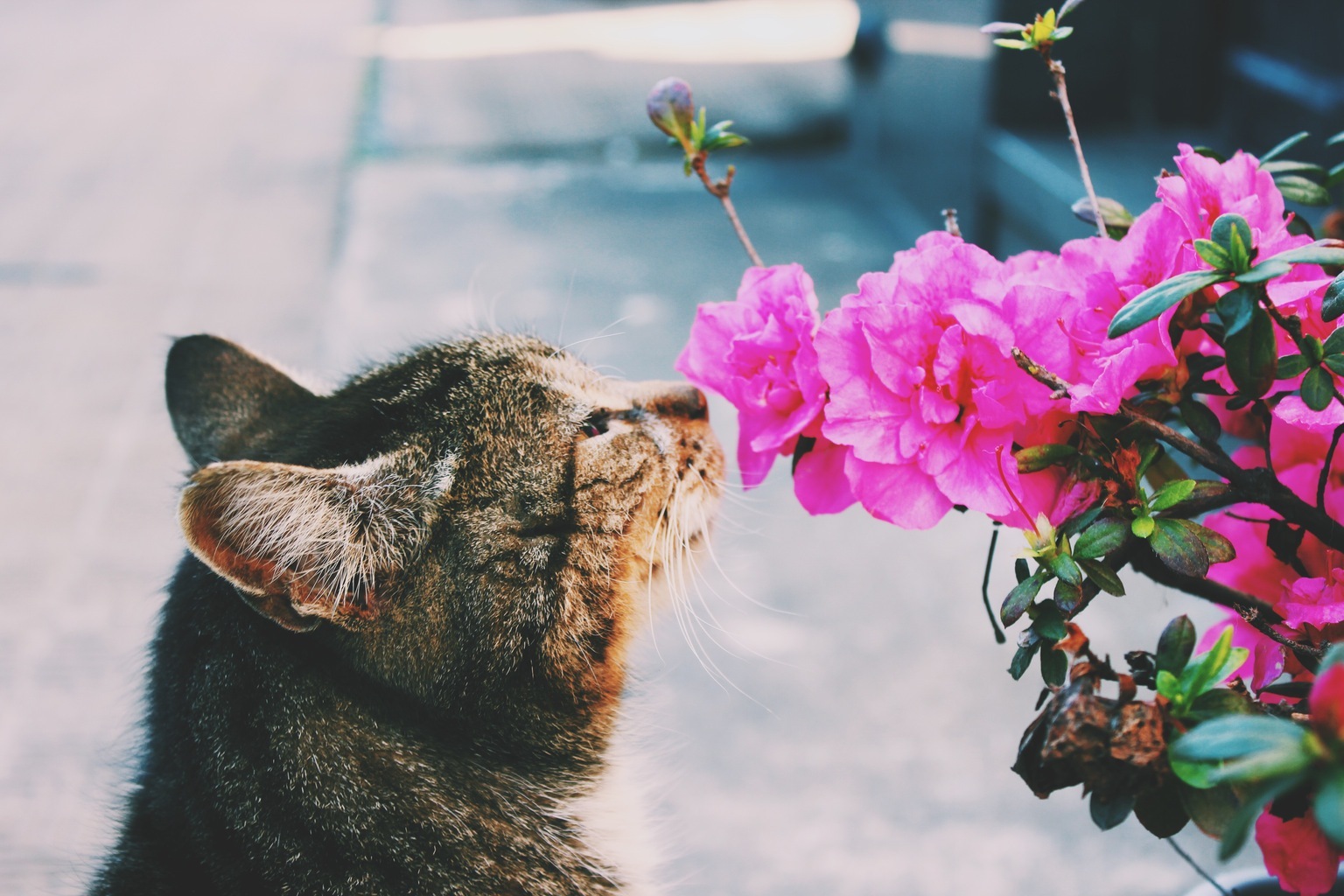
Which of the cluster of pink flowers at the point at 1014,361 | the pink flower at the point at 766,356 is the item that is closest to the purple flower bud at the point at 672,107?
the pink flower at the point at 766,356

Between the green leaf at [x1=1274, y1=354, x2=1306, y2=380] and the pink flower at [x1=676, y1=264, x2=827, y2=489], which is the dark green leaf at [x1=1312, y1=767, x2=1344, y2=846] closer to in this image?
the green leaf at [x1=1274, y1=354, x2=1306, y2=380]

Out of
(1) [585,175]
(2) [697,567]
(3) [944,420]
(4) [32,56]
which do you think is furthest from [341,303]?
(4) [32,56]

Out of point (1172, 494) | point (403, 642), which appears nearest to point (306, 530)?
point (403, 642)

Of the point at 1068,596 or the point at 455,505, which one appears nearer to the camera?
the point at 1068,596

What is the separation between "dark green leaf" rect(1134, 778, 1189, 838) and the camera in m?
0.84

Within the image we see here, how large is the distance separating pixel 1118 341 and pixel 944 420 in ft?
0.53

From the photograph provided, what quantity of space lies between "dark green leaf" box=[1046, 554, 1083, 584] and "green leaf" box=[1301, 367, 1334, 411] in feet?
0.68

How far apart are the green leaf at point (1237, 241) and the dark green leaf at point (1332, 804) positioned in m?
0.39

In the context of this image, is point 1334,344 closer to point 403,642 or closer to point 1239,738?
point 1239,738

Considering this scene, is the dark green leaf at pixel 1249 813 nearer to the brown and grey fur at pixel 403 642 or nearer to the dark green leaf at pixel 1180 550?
the dark green leaf at pixel 1180 550

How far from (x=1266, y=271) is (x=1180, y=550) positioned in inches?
9.0

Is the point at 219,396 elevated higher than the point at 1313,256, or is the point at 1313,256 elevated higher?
the point at 1313,256

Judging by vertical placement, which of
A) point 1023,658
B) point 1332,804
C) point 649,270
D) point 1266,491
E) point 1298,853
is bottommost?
point 649,270

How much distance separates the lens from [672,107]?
1.22 metres
